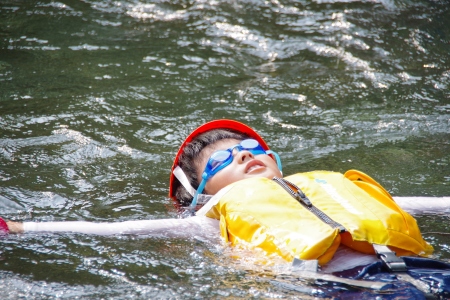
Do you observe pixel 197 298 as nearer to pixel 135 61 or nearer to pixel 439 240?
pixel 439 240

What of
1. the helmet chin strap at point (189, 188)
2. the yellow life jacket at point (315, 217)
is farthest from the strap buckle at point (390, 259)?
the helmet chin strap at point (189, 188)

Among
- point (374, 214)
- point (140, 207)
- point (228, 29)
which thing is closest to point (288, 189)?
point (374, 214)

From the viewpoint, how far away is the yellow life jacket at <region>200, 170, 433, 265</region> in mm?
3498

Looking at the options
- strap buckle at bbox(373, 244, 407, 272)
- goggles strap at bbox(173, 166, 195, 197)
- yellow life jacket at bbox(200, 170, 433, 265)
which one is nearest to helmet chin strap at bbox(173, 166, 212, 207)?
goggles strap at bbox(173, 166, 195, 197)

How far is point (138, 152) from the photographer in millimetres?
5863

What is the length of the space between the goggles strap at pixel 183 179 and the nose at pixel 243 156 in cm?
48

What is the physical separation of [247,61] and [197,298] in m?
5.45

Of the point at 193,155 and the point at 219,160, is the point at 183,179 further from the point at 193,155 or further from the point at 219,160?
the point at 219,160

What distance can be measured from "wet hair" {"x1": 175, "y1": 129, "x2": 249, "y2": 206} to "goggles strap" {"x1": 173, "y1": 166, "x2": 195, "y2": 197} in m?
0.04

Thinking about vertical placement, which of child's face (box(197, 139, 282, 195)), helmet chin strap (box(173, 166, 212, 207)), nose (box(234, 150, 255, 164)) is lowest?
helmet chin strap (box(173, 166, 212, 207))

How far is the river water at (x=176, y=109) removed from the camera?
3.70 metres

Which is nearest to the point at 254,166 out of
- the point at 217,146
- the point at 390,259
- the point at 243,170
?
the point at 243,170

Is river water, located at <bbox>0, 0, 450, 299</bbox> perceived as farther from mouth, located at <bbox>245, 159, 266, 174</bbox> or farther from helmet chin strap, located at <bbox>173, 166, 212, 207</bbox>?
mouth, located at <bbox>245, 159, 266, 174</bbox>

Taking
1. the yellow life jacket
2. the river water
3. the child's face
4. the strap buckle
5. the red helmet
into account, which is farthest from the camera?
the red helmet
